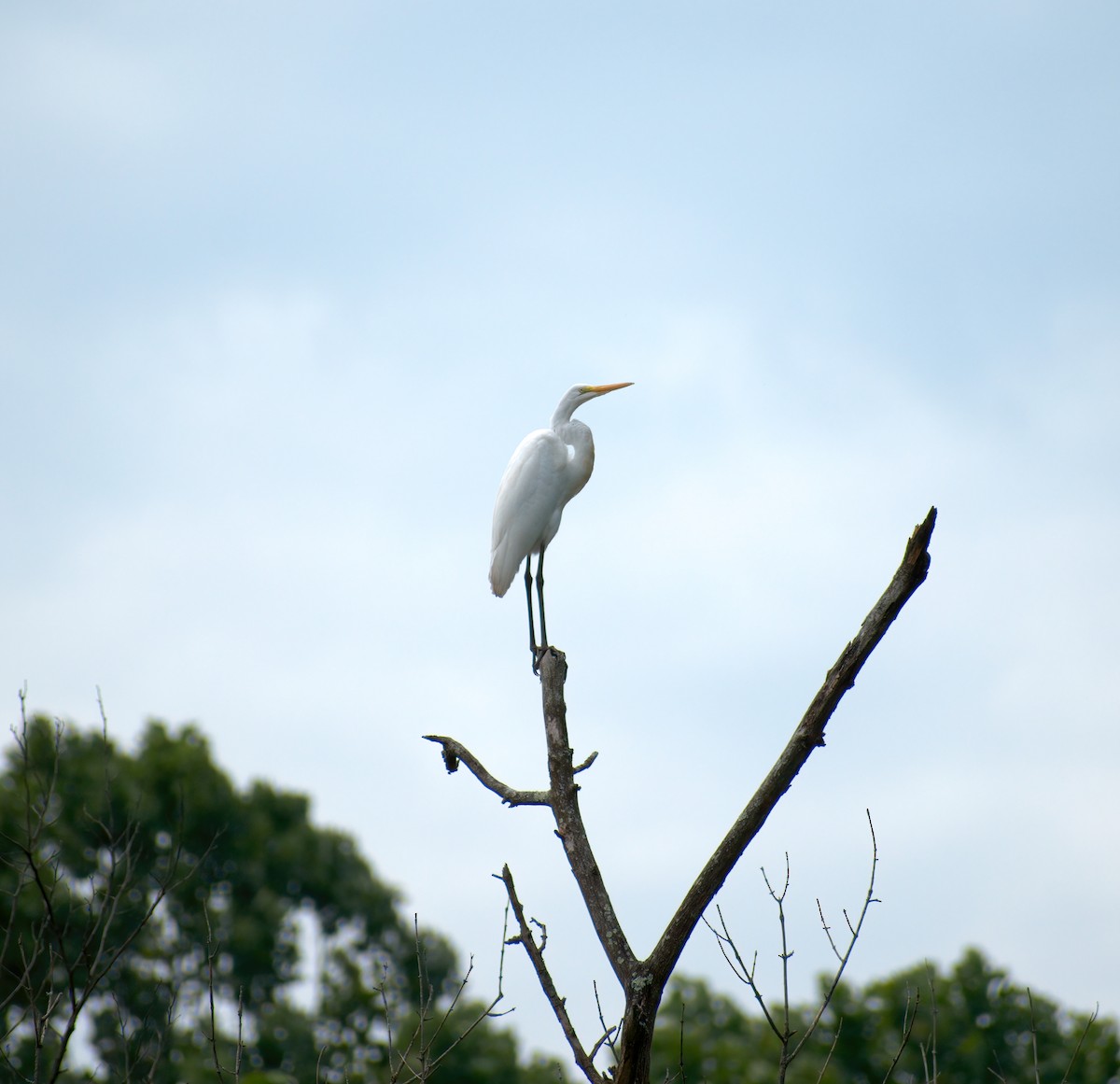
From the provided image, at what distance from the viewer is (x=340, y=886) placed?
30.8 metres

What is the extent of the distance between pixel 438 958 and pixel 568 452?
22.6 meters

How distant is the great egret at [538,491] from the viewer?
8.02 metres

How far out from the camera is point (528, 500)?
8.04m

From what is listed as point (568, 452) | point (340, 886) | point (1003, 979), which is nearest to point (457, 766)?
point (568, 452)

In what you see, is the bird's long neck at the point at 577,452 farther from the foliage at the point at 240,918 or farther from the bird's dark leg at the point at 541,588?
the foliage at the point at 240,918

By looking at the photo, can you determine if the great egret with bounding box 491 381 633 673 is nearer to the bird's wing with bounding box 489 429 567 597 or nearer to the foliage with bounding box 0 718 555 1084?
the bird's wing with bounding box 489 429 567 597

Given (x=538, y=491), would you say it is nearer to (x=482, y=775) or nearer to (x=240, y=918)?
(x=482, y=775)

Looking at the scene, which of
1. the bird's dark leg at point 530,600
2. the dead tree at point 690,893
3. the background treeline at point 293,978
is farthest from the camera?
the background treeline at point 293,978

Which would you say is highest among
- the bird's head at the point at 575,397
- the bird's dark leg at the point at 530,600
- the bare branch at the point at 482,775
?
the bird's head at the point at 575,397

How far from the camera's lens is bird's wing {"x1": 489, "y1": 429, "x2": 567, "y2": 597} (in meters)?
8.02

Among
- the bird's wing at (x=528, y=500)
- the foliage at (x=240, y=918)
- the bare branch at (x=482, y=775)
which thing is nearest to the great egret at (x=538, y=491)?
the bird's wing at (x=528, y=500)

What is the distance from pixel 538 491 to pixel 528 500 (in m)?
0.09

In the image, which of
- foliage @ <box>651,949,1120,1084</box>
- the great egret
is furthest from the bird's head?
Result: foliage @ <box>651,949,1120,1084</box>

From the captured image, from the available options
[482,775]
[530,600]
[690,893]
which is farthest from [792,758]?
[530,600]
